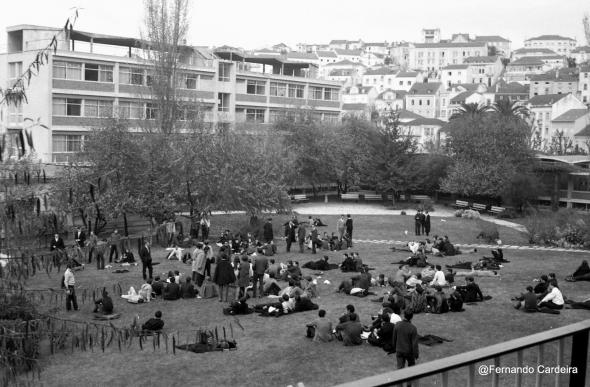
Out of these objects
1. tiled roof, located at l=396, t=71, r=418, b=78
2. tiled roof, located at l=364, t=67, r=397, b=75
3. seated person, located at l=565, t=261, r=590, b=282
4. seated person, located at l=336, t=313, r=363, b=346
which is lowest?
seated person, located at l=336, t=313, r=363, b=346

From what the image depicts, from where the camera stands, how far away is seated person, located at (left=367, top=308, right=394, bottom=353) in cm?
1655

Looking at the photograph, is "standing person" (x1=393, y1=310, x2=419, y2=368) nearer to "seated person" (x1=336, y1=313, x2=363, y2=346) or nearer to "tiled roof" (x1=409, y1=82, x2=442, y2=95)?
"seated person" (x1=336, y1=313, x2=363, y2=346)

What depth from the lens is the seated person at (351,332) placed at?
56.2ft

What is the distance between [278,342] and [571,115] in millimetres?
95714

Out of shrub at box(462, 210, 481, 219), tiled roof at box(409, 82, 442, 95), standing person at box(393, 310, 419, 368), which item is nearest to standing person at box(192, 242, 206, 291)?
standing person at box(393, 310, 419, 368)

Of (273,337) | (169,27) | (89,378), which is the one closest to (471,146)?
(169,27)

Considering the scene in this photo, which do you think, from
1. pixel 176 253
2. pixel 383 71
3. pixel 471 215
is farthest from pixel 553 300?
pixel 383 71

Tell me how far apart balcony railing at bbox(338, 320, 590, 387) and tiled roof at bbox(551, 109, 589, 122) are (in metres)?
104

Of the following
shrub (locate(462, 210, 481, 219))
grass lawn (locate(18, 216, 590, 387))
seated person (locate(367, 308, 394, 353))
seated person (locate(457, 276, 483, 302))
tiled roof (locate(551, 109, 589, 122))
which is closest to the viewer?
grass lawn (locate(18, 216, 590, 387))

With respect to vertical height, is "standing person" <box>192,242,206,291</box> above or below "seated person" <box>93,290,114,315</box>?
above

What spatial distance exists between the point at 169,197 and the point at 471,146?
26195 mm

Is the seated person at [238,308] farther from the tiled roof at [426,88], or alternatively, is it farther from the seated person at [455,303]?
the tiled roof at [426,88]

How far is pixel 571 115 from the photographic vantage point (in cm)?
10281

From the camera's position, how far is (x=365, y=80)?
7781 inches
